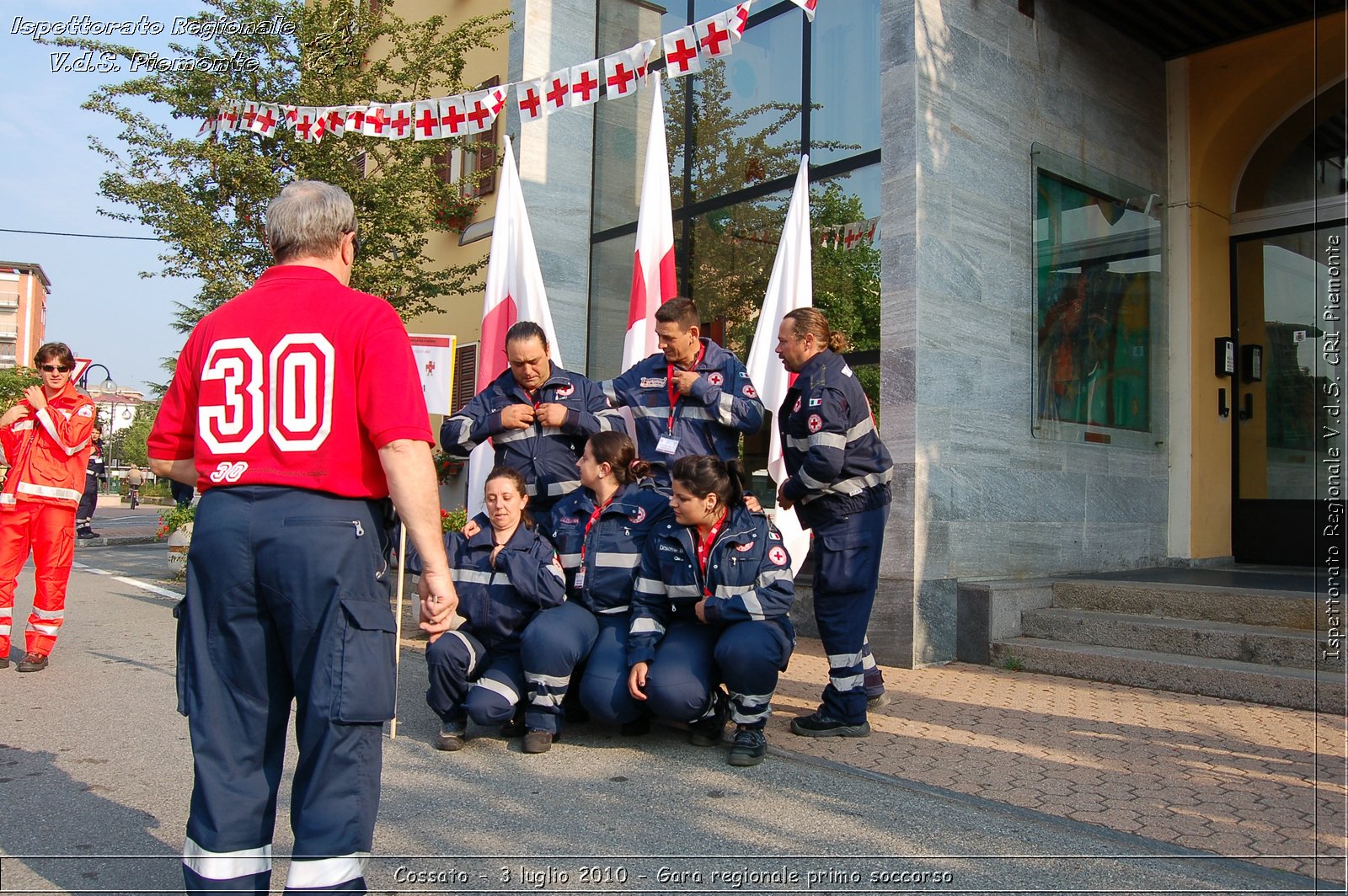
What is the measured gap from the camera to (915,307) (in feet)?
24.0

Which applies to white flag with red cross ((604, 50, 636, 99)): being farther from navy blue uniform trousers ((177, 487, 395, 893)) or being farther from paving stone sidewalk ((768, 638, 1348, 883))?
navy blue uniform trousers ((177, 487, 395, 893))

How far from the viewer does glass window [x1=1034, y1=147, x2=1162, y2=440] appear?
331 inches

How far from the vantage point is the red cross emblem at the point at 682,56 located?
755 cm

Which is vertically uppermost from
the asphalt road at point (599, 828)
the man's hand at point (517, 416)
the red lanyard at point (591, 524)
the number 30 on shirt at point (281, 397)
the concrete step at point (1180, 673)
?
the man's hand at point (517, 416)

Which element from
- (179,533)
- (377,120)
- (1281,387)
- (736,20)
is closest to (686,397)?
(736,20)

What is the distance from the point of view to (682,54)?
7.60m

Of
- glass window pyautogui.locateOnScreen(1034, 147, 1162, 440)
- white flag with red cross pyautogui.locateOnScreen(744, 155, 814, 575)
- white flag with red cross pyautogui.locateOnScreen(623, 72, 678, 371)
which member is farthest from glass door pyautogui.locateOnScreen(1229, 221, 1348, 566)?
white flag with red cross pyautogui.locateOnScreen(623, 72, 678, 371)

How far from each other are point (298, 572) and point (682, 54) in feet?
19.9

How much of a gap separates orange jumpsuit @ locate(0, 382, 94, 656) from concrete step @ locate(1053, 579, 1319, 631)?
6.86 m

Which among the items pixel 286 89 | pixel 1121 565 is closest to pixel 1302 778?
pixel 1121 565

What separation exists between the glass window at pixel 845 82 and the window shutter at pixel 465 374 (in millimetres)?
5656

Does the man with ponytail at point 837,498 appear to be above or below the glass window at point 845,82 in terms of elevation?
below

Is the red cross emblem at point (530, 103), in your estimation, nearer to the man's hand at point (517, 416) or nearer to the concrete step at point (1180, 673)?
the man's hand at point (517, 416)

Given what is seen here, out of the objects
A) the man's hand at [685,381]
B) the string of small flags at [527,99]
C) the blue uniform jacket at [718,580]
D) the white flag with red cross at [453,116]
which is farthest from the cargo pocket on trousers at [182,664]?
the white flag with red cross at [453,116]
